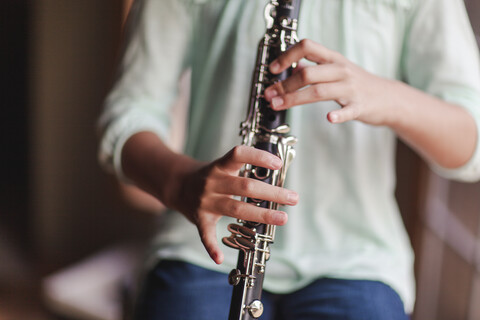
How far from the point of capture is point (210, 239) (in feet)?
1.48

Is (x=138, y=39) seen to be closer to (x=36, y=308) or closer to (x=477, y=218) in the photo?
(x=477, y=218)

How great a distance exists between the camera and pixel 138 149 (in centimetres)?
55

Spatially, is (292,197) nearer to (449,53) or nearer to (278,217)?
(278,217)

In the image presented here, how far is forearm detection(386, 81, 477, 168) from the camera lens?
20.0 inches

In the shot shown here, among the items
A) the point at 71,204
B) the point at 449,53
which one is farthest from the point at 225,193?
the point at 71,204

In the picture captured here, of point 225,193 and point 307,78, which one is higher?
point 307,78

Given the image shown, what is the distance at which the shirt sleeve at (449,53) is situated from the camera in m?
0.55

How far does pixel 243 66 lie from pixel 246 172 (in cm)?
15

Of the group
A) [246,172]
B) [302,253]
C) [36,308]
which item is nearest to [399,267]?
[302,253]

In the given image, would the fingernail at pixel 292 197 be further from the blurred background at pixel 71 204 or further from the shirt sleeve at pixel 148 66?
the blurred background at pixel 71 204

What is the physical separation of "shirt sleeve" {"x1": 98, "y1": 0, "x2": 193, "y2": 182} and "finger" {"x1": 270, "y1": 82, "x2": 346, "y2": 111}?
0.59ft

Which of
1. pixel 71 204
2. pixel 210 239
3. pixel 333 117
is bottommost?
pixel 71 204

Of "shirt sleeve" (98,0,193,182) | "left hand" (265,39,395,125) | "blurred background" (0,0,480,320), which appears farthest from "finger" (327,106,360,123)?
"blurred background" (0,0,480,320)

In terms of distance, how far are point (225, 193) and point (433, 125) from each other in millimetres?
229
